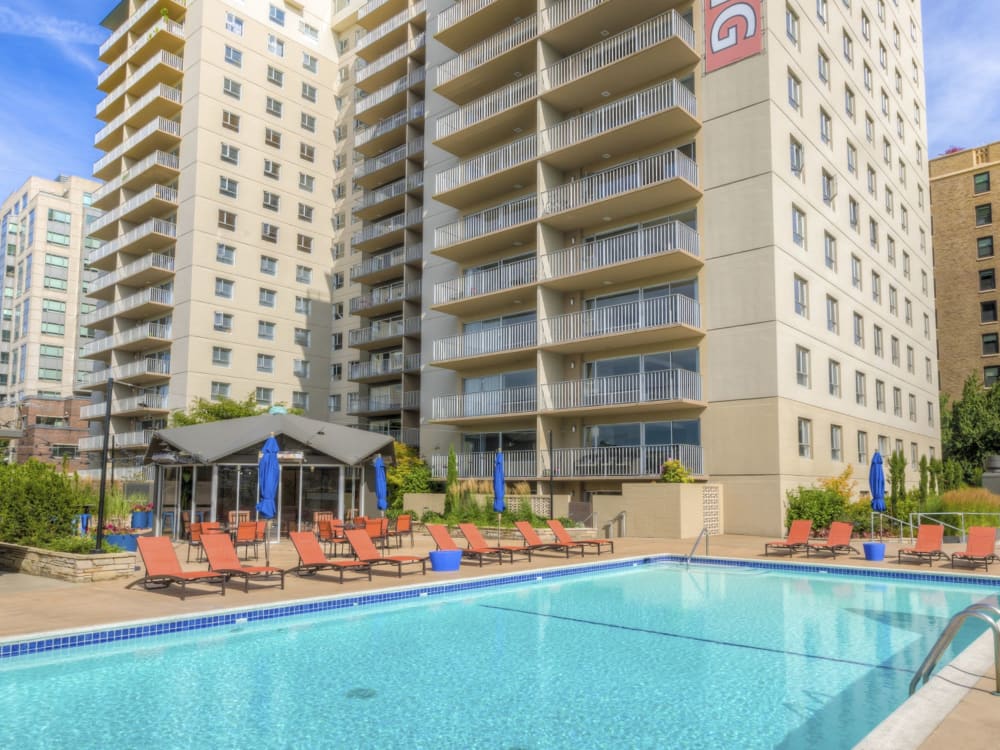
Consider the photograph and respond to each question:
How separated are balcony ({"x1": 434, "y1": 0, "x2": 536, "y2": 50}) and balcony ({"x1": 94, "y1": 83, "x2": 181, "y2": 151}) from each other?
18.4 meters

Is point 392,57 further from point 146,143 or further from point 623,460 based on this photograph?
point 623,460

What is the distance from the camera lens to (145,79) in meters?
44.7

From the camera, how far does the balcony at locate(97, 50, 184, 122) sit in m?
42.8

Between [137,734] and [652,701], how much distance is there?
455 centimetres

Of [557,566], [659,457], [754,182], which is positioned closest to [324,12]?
[754,182]

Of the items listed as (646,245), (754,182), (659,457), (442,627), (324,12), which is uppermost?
(324,12)

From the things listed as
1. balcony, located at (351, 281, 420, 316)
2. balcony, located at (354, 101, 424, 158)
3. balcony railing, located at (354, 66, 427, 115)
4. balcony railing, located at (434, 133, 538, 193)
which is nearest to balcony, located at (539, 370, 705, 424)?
balcony railing, located at (434, 133, 538, 193)

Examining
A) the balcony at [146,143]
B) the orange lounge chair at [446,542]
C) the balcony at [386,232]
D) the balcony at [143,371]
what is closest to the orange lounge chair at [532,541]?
the orange lounge chair at [446,542]

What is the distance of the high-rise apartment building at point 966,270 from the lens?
47094 mm

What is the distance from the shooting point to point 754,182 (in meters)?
23.4

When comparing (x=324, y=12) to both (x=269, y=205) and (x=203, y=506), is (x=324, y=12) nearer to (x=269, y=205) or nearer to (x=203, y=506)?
(x=269, y=205)

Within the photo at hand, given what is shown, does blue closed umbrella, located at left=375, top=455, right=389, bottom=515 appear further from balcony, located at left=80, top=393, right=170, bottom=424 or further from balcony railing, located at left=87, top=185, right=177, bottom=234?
balcony railing, located at left=87, top=185, right=177, bottom=234

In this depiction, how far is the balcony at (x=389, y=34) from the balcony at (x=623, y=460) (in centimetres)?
2673

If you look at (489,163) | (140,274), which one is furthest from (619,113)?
(140,274)
